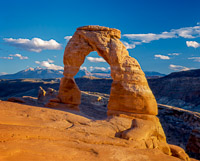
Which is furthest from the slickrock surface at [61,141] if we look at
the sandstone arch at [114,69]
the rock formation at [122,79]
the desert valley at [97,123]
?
the sandstone arch at [114,69]

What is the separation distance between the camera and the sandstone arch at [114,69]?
1034cm

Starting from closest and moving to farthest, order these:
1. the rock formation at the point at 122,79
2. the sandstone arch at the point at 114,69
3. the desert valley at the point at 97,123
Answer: the desert valley at the point at 97,123 < the rock formation at the point at 122,79 < the sandstone arch at the point at 114,69

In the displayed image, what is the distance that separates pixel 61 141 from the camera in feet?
18.7

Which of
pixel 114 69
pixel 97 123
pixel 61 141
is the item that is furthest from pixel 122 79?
pixel 61 141

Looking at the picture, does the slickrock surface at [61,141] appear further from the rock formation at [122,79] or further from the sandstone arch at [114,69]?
the sandstone arch at [114,69]

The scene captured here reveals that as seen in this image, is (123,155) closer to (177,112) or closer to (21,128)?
(21,128)

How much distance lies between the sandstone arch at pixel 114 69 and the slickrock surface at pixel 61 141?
7.67ft

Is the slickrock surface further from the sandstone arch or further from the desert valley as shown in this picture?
the sandstone arch

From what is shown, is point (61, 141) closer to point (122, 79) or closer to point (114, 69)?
point (122, 79)

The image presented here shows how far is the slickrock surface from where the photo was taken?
15.5ft

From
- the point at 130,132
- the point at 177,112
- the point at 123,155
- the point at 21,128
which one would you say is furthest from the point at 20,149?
the point at 177,112

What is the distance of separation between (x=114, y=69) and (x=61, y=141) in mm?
6136

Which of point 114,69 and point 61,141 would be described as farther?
point 114,69

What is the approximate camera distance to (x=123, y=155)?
5.61 m
